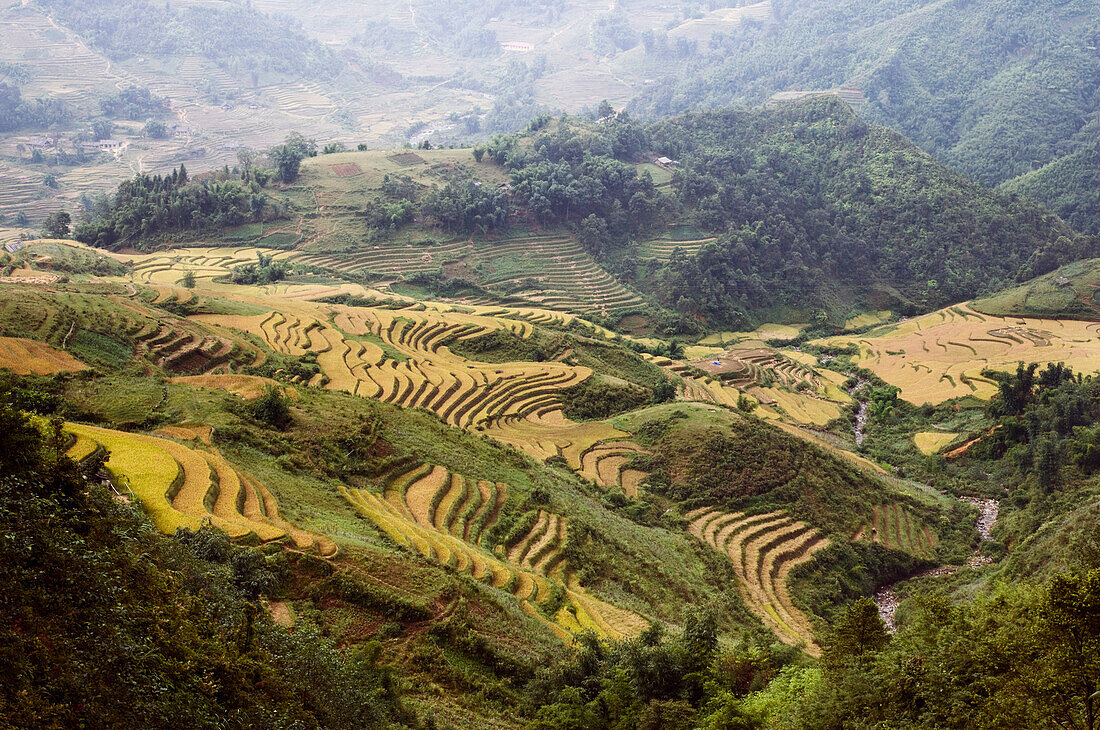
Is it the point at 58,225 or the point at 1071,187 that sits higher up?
the point at 58,225

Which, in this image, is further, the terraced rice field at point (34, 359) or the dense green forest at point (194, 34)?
the dense green forest at point (194, 34)

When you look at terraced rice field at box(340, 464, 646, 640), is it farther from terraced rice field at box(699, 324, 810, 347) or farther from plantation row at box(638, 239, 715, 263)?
plantation row at box(638, 239, 715, 263)

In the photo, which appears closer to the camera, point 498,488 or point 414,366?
point 498,488

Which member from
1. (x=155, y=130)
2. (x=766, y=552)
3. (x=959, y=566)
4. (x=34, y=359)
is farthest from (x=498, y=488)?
(x=155, y=130)

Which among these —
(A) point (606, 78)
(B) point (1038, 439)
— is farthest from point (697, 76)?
(B) point (1038, 439)

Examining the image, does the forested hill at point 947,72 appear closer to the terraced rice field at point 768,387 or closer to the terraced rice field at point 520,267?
→ the terraced rice field at point 768,387

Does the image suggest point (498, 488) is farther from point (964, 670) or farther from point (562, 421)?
point (964, 670)

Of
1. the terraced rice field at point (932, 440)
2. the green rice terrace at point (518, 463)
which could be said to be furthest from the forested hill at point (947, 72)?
the terraced rice field at point (932, 440)

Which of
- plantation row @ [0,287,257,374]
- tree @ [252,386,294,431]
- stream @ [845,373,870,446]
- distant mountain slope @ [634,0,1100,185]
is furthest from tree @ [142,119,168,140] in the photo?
tree @ [252,386,294,431]
